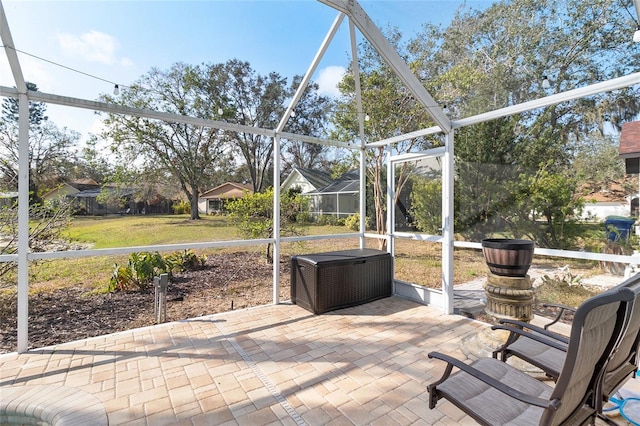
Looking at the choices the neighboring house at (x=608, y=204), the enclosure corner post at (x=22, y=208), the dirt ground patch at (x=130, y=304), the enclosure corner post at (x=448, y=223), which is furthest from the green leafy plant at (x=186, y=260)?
the neighboring house at (x=608, y=204)

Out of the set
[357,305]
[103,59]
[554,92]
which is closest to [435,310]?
[357,305]

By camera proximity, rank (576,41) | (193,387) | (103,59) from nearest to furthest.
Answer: (193,387)
(103,59)
(576,41)

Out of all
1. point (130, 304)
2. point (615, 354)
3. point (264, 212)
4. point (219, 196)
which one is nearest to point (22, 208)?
point (130, 304)

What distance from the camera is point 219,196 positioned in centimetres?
614

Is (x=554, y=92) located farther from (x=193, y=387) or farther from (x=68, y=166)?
(x=68, y=166)

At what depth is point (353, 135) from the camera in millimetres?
5969

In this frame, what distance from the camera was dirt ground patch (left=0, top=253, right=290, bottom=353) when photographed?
3740 millimetres

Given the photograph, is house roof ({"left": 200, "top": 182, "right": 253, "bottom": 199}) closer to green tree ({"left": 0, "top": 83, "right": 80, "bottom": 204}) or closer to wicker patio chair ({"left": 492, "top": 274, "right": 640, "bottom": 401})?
green tree ({"left": 0, "top": 83, "right": 80, "bottom": 204})

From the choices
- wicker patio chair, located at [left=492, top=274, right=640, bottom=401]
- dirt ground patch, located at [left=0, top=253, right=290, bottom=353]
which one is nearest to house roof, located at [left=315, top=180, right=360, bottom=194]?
dirt ground patch, located at [left=0, top=253, right=290, bottom=353]

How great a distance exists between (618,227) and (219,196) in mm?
5895

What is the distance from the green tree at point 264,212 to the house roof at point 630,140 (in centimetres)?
473

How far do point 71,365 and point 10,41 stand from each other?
295cm

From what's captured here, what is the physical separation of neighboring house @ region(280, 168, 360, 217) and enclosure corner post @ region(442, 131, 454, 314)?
80.3 inches

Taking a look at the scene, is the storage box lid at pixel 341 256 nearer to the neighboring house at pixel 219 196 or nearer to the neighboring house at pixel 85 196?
the neighboring house at pixel 219 196
